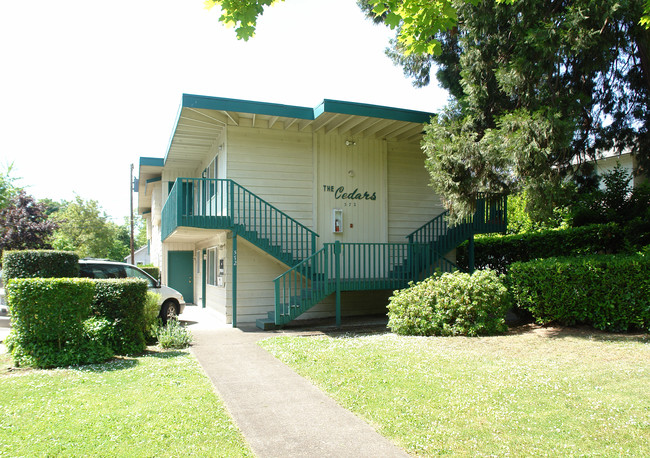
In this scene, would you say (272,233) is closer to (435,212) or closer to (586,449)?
(435,212)

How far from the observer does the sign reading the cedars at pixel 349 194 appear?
13.4m

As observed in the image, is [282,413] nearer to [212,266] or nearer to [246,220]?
[246,220]

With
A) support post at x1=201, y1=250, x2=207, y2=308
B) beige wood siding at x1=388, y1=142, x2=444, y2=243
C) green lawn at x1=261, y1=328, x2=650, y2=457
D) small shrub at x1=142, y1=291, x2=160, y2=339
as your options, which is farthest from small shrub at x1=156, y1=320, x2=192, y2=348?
support post at x1=201, y1=250, x2=207, y2=308

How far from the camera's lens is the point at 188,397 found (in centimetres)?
554

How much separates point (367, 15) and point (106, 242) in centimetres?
2972

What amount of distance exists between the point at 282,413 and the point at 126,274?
26.4ft

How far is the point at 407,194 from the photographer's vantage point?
14406mm

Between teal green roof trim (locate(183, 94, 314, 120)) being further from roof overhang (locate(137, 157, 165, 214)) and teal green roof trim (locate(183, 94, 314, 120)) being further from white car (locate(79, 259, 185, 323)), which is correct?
roof overhang (locate(137, 157, 165, 214))

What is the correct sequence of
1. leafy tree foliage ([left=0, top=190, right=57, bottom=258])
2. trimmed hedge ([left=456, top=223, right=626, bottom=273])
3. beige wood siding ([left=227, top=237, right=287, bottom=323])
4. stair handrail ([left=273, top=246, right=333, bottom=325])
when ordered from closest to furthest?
stair handrail ([left=273, top=246, right=333, bottom=325]) < trimmed hedge ([left=456, top=223, right=626, bottom=273]) < beige wood siding ([left=227, top=237, right=287, bottom=323]) < leafy tree foliage ([left=0, top=190, right=57, bottom=258])

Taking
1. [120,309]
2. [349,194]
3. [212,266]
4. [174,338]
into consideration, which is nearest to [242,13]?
[120,309]

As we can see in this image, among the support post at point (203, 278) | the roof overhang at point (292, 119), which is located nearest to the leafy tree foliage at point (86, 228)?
the support post at point (203, 278)

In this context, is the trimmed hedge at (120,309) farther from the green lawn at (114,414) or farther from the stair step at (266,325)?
the stair step at (266,325)

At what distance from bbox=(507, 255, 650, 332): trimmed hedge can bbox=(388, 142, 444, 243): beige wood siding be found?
4.82 meters

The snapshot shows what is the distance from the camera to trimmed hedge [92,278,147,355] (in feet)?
26.3
